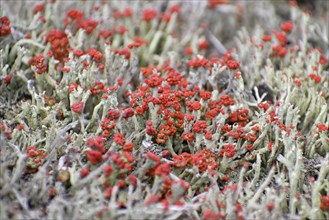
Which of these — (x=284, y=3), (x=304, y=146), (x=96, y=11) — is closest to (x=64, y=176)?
(x=304, y=146)

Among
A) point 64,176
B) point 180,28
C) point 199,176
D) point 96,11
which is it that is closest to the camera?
point 64,176

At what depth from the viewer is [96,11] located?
3.82 m

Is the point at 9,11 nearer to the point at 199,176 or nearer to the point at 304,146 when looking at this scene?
the point at 199,176

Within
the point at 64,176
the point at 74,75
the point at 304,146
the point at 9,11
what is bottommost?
the point at 304,146

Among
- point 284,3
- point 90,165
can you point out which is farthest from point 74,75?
point 284,3

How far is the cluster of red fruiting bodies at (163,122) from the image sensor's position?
2381 millimetres

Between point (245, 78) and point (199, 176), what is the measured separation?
127 centimetres

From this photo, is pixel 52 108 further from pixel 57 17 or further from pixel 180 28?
pixel 180 28

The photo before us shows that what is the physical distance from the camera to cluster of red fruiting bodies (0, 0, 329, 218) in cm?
238

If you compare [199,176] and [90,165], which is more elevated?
[90,165]

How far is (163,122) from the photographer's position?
9.25ft

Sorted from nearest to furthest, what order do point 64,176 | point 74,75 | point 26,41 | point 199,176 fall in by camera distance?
point 64,176
point 199,176
point 74,75
point 26,41

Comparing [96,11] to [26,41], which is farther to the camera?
[96,11]

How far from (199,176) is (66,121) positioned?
0.96 metres
